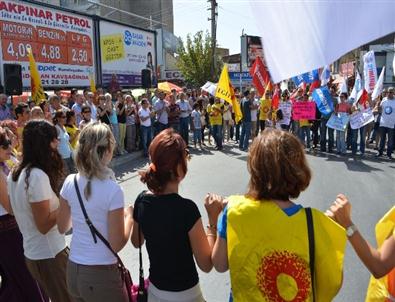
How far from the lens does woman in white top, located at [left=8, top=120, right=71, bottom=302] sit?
274cm

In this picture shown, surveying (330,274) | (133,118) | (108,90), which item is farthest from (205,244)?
(108,90)

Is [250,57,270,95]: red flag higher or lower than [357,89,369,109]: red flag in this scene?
higher

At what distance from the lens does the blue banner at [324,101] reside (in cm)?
1258

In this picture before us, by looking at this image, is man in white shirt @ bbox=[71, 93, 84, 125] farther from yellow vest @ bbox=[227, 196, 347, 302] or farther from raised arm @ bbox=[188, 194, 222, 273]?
yellow vest @ bbox=[227, 196, 347, 302]

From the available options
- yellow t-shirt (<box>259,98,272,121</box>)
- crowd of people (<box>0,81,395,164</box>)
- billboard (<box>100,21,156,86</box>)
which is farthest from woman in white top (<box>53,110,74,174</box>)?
billboard (<box>100,21,156,86</box>)

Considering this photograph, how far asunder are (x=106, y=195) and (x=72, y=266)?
49 centimetres

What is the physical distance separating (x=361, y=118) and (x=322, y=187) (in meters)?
4.75

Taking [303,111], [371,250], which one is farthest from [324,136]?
[371,250]

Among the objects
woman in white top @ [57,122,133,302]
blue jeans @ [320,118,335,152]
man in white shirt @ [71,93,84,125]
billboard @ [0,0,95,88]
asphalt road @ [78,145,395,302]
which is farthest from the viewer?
billboard @ [0,0,95,88]

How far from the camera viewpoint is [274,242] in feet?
6.06

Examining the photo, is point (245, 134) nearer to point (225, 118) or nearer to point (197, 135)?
point (225, 118)

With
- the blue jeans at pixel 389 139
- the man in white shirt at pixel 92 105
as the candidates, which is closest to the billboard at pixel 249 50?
the blue jeans at pixel 389 139

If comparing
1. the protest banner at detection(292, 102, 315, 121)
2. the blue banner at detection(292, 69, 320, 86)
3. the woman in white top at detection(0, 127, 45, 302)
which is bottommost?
the woman in white top at detection(0, 127, 45, 302)

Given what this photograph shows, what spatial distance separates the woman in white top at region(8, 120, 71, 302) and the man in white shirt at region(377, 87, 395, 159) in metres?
10.6
